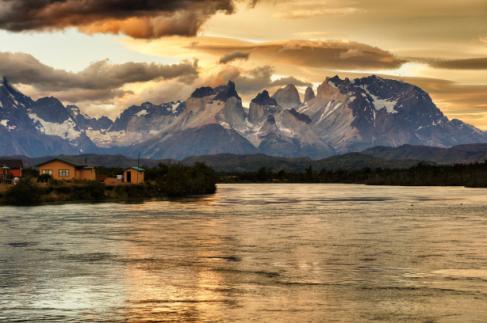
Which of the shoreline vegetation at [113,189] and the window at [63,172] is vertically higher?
the window at [63,172]

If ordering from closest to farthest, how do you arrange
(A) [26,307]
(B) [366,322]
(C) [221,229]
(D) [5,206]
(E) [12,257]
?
(B) [366,322], (A) [26,307], (E) [12,257], (C) [221,229], (D) [5,206]

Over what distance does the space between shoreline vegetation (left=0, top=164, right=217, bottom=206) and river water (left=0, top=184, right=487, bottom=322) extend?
116 ft

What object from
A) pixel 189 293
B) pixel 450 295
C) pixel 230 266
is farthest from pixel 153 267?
pixel 450 295

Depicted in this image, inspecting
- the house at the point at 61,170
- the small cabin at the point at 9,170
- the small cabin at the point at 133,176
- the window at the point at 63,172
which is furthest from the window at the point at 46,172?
the small cabin at the point at 133,176

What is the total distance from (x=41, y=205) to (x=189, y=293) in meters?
88.6

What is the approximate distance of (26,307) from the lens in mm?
38750

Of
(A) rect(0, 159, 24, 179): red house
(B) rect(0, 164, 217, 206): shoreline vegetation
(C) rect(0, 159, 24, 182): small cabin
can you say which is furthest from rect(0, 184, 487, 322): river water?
(A) rect(0, 159, 24, 179): red house

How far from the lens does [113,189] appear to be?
15062cm

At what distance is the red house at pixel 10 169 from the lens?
544ft

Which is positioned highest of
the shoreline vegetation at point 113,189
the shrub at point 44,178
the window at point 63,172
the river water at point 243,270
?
the window at point 63,172

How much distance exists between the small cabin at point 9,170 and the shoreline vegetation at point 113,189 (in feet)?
13.0

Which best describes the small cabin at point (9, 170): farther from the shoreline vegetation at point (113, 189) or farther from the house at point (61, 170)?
the house at point (61, 170)

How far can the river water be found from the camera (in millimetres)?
37812

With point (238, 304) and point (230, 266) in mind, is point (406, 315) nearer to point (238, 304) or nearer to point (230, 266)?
point (238, 304)
